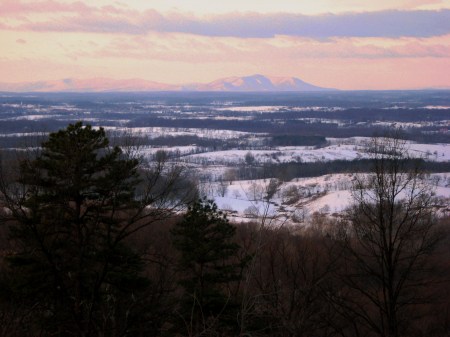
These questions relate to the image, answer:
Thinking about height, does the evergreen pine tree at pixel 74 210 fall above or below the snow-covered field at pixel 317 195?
above

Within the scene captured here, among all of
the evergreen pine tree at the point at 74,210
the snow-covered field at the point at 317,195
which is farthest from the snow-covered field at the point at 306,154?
the evergreen pine tree at the point at 74,210

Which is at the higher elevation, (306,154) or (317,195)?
(317,195)

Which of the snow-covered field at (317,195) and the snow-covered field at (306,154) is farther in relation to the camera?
the snow-covered field at (306,154)

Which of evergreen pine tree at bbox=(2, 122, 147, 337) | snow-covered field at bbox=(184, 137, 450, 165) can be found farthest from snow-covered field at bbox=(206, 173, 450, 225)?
evergreen pine tree at bbox=(2, 122, 147, 337)

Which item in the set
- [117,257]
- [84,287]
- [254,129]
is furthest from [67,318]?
[254,129]

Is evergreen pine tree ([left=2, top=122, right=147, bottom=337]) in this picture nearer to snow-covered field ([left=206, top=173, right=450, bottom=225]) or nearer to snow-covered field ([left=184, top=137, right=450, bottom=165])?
snow-covered field ([left=206, top=173, right=450, bottom=225])

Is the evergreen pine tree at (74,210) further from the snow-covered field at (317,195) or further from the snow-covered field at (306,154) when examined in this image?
the snow-covered field at (306,154)

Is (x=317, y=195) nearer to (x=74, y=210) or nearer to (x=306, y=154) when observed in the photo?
(x=74, y=210)

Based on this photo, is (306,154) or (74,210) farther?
(306,154)

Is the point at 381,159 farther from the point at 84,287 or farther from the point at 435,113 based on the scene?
the point at 435,113

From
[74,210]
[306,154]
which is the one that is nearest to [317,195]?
[74,210]

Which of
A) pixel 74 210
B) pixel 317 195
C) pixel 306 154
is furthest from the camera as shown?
pixel 306 154

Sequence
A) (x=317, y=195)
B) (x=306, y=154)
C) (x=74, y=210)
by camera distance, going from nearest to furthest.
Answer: (x=74, y=210) < (x=317, y=195) < (x=306, y=154)
